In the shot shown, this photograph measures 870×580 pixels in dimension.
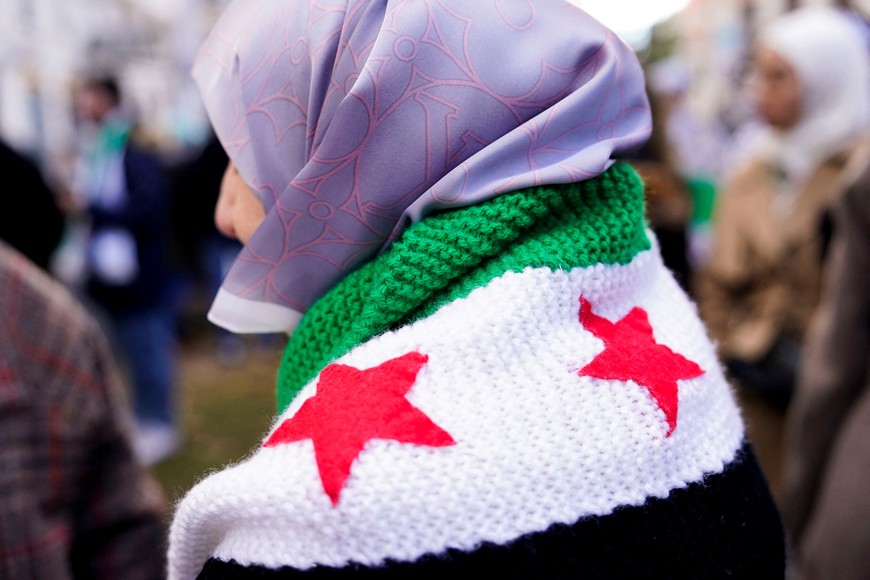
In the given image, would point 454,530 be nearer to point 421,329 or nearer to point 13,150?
point 421,329

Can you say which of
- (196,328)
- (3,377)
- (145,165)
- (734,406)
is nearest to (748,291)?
(734,406)

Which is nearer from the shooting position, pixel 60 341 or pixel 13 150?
pixel 60 341

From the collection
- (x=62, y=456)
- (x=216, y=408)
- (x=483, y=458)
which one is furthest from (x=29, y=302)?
(x=216, y=408)

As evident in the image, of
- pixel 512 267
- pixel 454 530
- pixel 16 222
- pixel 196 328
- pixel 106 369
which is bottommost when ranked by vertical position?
pixel 196 328

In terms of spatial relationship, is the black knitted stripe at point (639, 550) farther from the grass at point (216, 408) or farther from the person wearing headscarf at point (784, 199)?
the grass at point (216, 408)

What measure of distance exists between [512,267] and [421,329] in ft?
0.43

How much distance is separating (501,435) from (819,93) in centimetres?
309

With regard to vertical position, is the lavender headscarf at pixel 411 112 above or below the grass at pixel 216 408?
above

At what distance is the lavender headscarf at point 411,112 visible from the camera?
0.94 meters

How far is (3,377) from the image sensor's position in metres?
1.29

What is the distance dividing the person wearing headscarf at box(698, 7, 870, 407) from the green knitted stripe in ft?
7.32

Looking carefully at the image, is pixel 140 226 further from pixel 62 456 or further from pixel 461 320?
pixel 461 320

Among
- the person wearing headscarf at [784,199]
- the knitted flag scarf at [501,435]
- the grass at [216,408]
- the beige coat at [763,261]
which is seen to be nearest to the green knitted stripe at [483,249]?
the knitted flag scarf at [501,435]

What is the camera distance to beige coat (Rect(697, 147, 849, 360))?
2904 millimetres
